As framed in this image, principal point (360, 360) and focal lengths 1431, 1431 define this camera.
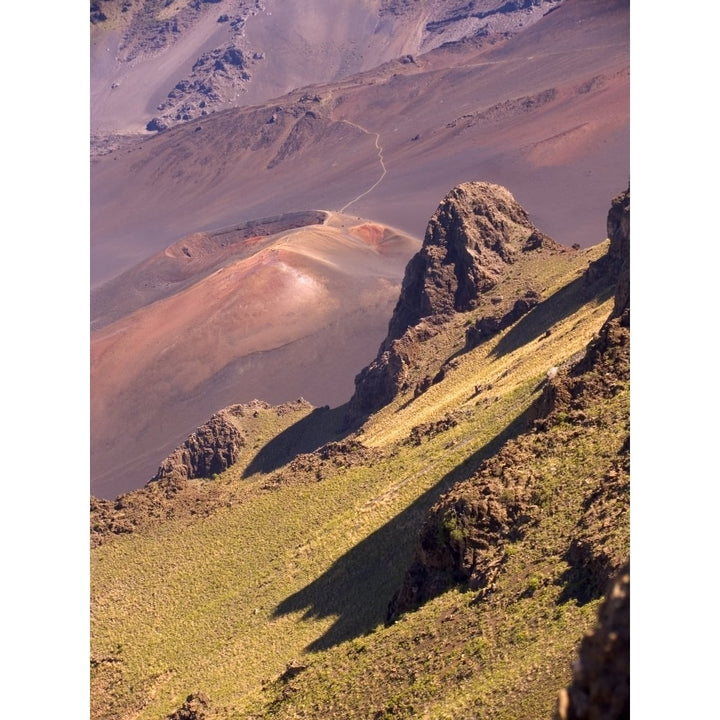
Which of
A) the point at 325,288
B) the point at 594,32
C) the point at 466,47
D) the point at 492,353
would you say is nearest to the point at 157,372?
the point at 325,288

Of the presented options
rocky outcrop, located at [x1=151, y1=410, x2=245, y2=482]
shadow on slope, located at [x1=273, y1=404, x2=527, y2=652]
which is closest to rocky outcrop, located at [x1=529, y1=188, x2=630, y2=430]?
shadow on slope, located at [x1=273, y1=404, x2=527, y2=652]

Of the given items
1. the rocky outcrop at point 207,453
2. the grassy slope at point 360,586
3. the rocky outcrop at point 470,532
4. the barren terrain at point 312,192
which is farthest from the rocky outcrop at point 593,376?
the barren terrain at point 312,192

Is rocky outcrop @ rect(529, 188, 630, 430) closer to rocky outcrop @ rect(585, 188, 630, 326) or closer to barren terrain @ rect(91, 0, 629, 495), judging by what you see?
rocky outcrop @ rect(585, 188, 630, 326)

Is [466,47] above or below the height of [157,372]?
above

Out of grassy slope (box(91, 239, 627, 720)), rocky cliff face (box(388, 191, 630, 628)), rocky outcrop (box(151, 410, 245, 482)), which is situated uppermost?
rocky cliff face (box(388, 191, 630, 628))

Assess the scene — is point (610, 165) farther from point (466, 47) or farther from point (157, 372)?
point (466, 47)

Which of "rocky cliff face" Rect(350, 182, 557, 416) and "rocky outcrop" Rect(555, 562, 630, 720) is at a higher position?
"rocky outcrop" Rect(555, 562, 630, 720)

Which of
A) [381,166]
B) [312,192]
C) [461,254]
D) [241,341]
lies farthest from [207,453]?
[381,166]
